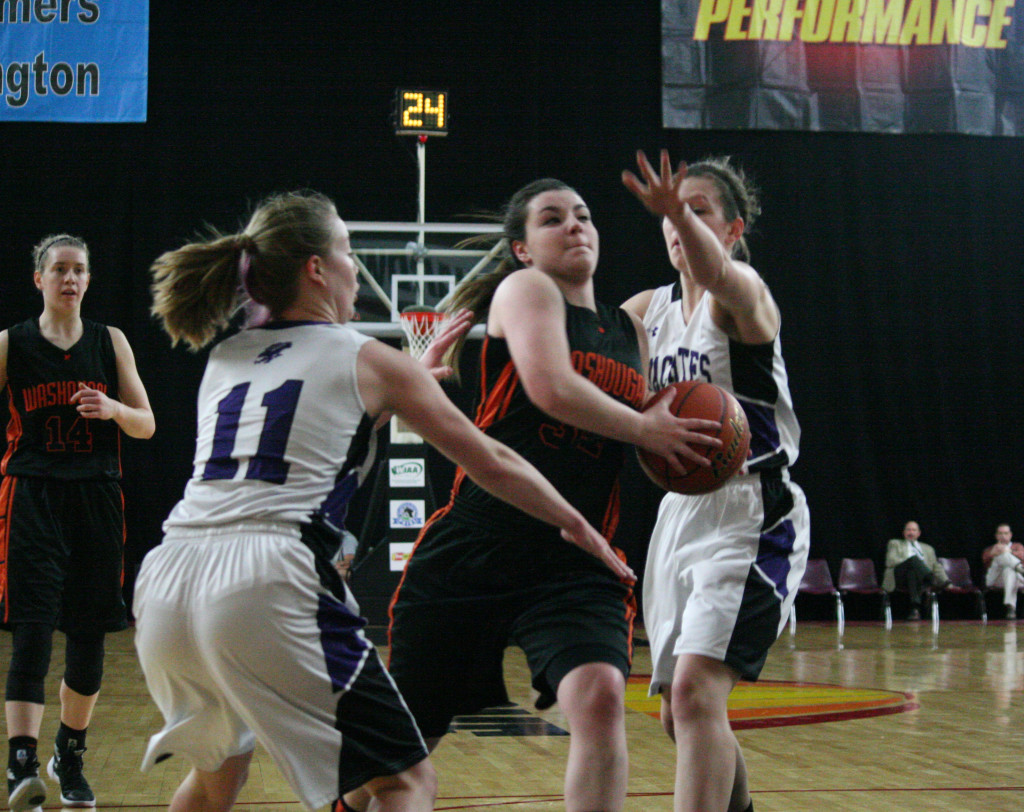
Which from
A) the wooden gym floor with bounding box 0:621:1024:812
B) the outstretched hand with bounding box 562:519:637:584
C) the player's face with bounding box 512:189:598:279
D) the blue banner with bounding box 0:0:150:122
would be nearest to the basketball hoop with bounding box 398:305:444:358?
the wooden gym floor with bounding box 0:621:1024:812

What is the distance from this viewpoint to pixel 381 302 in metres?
9.98

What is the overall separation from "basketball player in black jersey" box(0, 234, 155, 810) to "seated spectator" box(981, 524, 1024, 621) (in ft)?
33.8

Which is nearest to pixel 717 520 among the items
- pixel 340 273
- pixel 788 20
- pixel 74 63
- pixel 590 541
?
pixel 590 541

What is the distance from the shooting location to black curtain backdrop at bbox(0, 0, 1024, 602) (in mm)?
11914

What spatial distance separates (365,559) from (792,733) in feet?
16.1

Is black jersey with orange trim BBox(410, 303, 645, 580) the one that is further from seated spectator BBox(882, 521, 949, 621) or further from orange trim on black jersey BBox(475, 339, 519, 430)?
seated spectator BBox(882, 521, 949, 621)

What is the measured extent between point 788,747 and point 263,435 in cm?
351

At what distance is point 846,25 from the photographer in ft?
38.4

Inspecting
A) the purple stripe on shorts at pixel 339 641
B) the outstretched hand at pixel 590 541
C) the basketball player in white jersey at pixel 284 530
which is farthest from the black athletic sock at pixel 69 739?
the outstretched hand at pixel 590 541

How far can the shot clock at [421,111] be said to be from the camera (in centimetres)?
1033

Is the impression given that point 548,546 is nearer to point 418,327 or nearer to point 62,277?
point 62,277

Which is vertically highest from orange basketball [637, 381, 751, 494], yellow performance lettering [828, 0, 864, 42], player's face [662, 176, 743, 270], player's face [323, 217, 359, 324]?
yellow performance lettering [828, 0, 864, 42]

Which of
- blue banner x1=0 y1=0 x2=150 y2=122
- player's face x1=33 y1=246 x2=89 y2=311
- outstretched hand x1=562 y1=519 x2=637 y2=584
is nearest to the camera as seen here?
outstretched hand x1=562 y1=519 x2=637 y2=584

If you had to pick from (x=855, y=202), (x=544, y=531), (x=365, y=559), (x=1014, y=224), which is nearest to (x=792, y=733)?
(x=544, y=531)
